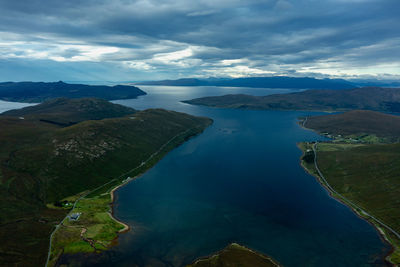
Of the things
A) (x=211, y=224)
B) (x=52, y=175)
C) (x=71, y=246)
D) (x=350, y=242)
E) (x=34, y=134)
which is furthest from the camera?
(x=34, y=134)

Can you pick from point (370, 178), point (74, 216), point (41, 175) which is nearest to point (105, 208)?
point (74, 216)

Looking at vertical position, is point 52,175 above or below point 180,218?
above

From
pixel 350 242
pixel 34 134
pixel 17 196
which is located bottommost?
pixel 350 242

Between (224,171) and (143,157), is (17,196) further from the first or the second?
(224,171)

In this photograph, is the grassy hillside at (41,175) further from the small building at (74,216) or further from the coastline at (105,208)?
the small building at (74,216)

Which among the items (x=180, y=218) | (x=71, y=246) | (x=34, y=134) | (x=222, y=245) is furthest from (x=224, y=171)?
(x=34, y=134)

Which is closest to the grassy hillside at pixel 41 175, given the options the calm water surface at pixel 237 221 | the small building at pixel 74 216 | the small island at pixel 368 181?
the small building at pixel 74 216

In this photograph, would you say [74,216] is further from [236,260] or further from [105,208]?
[236,260]
